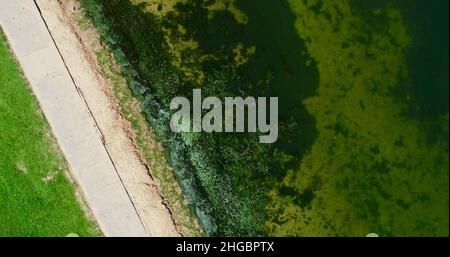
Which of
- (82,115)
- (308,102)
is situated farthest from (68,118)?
(308,102)

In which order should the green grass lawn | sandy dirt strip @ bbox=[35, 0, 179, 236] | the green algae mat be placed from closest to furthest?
the green grass lawn → sandy dirt strip @ bbox=[35, 0, 179, 236] → the green algae mat

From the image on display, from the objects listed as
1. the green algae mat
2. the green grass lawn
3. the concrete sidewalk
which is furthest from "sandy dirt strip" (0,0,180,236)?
the green algae mat

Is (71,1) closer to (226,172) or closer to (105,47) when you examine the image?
(105,47)

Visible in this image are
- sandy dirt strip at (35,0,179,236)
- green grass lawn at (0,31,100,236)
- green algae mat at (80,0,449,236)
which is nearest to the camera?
green grass lawn at (0,31,100,236)

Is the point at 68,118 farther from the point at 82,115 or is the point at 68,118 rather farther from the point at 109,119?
the point at 109,119

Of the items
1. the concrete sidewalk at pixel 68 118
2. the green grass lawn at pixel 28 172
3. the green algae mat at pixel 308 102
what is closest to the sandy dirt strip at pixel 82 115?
the concrete sidewalk at pixel 68 118

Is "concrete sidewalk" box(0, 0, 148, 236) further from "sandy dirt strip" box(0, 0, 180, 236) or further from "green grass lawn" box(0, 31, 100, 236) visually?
"green grass lawn" box(0, 31, 100, 236)
